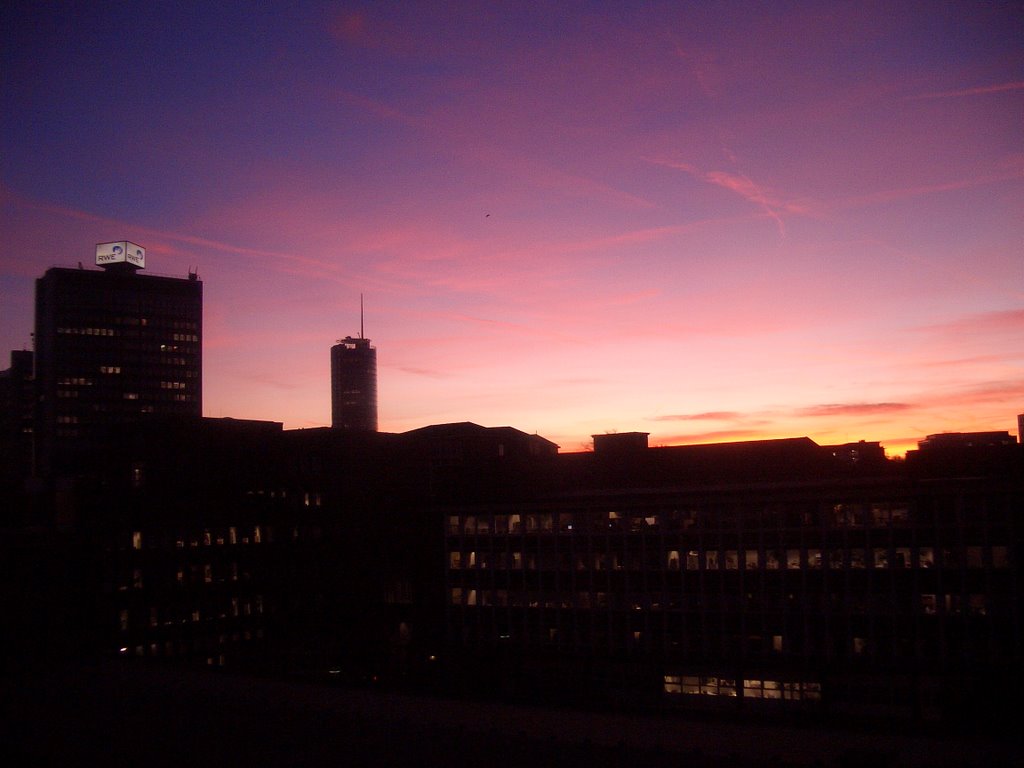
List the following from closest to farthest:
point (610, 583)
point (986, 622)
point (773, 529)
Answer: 1. point (986, 622)
2. point (773, 529)
3. point (610, 583)

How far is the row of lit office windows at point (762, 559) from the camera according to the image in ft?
187

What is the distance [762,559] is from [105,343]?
16849cm

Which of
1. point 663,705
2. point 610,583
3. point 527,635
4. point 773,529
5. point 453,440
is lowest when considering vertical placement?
point 663,705

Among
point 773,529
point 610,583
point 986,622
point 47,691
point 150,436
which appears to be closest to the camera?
point 47,691

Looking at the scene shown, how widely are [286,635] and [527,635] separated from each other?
3198 cm

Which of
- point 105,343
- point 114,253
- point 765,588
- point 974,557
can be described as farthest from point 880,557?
point 114,253

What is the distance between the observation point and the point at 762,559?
61250mm

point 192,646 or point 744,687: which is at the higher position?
point 192,646

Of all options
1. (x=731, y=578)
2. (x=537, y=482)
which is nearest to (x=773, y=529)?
(x=731, y=578)

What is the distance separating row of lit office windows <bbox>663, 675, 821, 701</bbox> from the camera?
2334 inches

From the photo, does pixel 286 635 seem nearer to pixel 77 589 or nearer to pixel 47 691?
pixel 77 589

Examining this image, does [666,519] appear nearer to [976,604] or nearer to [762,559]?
[762,559]

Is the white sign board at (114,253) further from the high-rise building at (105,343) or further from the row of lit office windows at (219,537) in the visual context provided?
the row of lit office windows at (219,537)

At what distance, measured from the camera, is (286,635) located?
88500 millimetres
